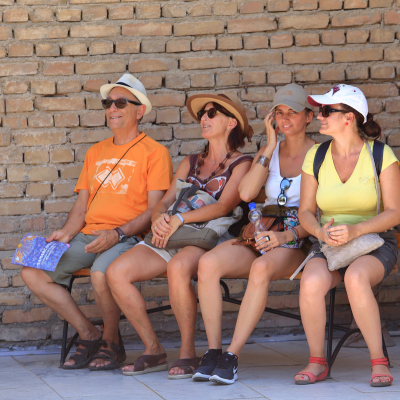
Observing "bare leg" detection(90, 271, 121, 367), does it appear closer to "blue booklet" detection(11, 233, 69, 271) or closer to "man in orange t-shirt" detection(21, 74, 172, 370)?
"man in orange t-shirt" detection(21, 74, 172, 370)

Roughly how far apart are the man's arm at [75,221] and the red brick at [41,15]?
4.62 feet

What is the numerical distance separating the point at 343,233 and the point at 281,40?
2049mm

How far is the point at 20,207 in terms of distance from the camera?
4961 mm

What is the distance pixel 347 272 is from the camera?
139 inches

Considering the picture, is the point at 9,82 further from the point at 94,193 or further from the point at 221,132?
the point at 221,132

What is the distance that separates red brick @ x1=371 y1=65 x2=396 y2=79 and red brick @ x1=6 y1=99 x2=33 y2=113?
8.71 feet

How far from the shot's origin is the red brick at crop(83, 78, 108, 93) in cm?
501

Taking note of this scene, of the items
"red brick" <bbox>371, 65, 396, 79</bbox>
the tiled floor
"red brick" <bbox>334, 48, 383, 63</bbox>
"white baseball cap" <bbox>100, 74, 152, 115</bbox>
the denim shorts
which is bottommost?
the tiled floor

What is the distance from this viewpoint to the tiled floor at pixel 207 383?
335 centimetres

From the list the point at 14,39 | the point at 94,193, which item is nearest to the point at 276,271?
the point at 94,193

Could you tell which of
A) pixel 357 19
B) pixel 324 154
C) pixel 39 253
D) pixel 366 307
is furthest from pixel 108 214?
pixel 357 19

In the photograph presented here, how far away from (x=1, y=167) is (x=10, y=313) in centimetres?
111

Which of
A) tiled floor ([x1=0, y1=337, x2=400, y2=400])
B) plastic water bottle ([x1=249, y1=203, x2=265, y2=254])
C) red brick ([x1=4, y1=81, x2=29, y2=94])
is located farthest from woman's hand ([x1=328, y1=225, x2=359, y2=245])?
red brick ([x1=4, y1=81, x2=29, y2=94])

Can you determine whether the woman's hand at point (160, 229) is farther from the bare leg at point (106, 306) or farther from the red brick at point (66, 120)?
the red brick at point (66, 120)
